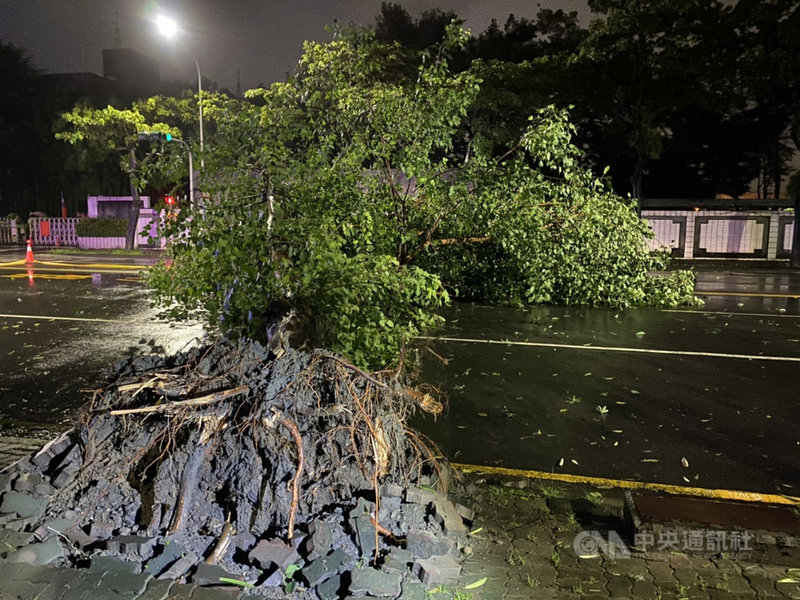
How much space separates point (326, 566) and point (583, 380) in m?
4.41

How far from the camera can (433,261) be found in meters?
11.5

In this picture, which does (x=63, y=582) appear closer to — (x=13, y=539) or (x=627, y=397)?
(x=13, y=539)

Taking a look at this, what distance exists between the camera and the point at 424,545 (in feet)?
10.4

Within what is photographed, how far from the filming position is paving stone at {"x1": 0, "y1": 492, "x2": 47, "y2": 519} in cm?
342

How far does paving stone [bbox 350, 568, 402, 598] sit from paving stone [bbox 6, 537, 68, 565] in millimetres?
1487

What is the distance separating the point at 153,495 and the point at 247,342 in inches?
41.5

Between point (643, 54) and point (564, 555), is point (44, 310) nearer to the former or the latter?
point (564, 555)

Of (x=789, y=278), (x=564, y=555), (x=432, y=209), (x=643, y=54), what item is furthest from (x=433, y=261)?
(x=643, y=54)

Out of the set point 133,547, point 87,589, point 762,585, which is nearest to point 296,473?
point 133,547

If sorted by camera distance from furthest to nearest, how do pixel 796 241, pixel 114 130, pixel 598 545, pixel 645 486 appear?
1. pixel 114 130
2. pixel 796 241
3. pixel 645 486
4. pixel 598 545

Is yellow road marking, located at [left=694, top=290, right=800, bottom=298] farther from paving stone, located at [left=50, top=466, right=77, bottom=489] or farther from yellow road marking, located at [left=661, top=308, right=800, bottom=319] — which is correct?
paving stone, located at [left=50, top=466, right=77, bottom=489]

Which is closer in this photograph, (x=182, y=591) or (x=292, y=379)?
(x=182, y=591)

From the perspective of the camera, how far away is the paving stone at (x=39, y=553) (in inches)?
123

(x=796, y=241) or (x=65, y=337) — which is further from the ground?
(x=796, y=241)
